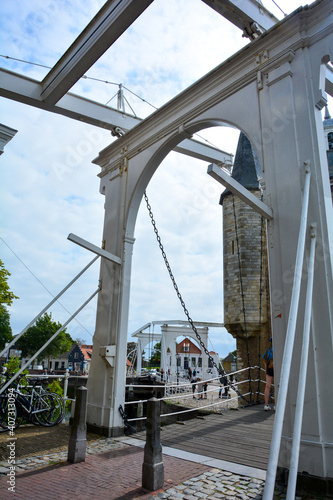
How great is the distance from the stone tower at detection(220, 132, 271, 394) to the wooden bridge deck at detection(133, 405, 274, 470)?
777 cm

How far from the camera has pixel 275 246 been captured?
13.7ft

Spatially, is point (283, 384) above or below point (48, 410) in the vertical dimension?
above

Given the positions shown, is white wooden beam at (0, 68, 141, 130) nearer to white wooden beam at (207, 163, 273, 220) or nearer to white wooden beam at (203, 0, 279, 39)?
white wooden beam at (203, 0, 279, 39)

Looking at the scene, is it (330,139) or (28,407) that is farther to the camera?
(330,139)

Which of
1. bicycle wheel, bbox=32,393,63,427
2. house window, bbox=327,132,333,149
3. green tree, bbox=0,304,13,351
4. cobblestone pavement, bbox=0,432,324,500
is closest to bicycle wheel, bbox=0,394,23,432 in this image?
bicycle wheel, bbox=32,393,63,427

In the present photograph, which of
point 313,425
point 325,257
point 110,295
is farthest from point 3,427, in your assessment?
point 325,257

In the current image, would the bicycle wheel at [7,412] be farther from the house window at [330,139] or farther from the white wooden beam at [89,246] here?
the house window at [330,139]

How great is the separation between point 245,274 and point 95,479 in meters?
12.7

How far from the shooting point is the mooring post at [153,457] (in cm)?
362

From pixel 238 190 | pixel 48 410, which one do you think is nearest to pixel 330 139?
pixel 238 190

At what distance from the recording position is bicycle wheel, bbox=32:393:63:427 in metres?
6.41

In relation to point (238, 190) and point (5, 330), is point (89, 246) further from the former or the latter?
point (5, 330)

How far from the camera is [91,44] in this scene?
5574 millimetres

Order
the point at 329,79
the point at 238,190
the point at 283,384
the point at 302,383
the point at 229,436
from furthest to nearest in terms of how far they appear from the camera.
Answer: the point at 229,436 < the point at 329,79 < the point at 238,190 < the point at 302,383 < the point at 283,384
